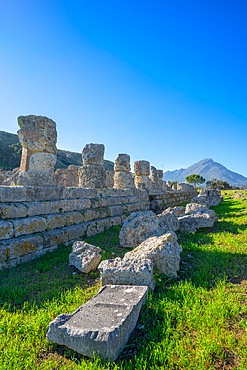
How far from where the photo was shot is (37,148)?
6.53 m

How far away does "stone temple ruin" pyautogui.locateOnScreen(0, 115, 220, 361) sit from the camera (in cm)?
244

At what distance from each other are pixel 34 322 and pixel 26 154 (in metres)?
4.65

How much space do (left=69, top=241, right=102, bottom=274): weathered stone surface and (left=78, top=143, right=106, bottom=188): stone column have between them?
160 inches

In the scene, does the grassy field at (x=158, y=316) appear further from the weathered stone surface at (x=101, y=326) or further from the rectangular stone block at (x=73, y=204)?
the rectangular stone block at (x=73, y=204)

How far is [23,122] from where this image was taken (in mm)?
6418

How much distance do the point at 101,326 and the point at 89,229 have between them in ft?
16.7

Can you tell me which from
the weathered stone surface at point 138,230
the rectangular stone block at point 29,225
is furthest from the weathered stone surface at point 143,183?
the rectangular stone block at point 29,225

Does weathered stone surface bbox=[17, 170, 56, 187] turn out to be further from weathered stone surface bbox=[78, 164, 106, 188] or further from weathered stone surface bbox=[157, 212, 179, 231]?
weathered stone surface bbox=[157, 212, 179, 231]

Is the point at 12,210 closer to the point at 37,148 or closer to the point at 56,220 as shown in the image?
the point at 56,220

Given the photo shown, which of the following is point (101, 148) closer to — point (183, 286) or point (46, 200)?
point (46, 200)

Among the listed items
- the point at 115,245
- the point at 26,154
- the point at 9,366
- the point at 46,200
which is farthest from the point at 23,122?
the point at 9,366

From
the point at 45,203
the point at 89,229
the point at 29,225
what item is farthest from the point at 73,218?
the point at 29,225

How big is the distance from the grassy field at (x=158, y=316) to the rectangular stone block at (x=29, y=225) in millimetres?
716

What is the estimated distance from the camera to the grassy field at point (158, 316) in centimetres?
219
